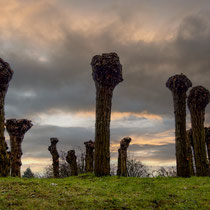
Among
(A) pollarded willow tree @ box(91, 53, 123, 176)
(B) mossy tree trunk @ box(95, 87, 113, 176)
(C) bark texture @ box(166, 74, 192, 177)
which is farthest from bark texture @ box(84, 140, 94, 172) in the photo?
(C) bark texture @ box(166, 74, 192, 177)

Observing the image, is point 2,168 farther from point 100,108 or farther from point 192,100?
point 192,100

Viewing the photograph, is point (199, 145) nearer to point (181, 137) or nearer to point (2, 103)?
point (181, 137)

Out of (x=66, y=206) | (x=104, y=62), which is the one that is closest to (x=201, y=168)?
(x=104, y=62)

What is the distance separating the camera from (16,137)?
2623 cm

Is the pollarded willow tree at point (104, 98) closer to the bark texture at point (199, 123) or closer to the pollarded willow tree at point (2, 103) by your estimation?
the pollarded willow tree at point (2, 103)

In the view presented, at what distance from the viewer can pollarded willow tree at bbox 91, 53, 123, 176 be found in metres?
18.2

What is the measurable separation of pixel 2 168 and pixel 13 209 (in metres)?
10.6

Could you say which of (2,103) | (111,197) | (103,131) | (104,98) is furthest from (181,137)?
(2,103)

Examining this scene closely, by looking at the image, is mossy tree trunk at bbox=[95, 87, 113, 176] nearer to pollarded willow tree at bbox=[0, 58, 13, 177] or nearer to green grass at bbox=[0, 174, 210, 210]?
green grass at bbox=[0, 174, 210, 210]

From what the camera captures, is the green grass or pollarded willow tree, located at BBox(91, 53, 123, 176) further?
pollarded willow tree, located at BBox(91, 53, 123, 176)

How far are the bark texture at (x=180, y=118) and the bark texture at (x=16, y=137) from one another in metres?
15.4

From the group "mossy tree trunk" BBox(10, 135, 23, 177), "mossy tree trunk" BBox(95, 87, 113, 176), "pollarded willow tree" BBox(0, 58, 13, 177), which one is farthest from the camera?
"mossy tree trunk" BBox(10, 135, 23, 177)

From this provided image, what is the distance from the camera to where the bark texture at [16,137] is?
1019 inches

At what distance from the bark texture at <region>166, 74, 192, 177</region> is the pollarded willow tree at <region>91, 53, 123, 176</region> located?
4376mm
